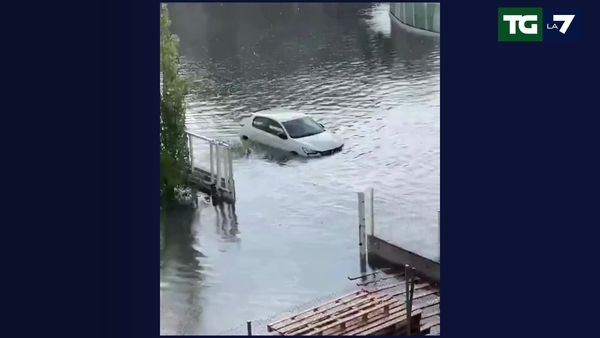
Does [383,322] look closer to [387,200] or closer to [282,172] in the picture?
[387,200]

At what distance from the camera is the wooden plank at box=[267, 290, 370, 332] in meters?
6.05

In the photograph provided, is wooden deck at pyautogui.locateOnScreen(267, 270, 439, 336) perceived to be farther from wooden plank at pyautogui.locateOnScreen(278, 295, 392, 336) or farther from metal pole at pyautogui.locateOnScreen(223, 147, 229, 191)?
metal pole at pyautogui.locateOnScreen(223, 147, 229, 191)

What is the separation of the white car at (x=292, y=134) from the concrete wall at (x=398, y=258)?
3.29 meters

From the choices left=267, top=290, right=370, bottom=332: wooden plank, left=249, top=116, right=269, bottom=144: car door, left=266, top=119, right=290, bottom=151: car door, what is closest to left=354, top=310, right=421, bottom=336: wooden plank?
left=267, top=290, right=370, bottom=332: wooden plank

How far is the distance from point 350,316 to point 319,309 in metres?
0.35

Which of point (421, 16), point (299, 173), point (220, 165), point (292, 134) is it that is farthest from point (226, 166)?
point (421, 16)

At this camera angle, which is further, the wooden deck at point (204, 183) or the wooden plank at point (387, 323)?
the wooden deck at point (204, 183)

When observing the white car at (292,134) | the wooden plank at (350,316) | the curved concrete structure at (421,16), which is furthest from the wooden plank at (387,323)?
the curved concrete structure at (421,16)

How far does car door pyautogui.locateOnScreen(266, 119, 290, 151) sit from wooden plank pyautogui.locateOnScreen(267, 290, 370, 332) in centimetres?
464

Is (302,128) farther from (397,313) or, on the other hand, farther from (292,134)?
(397,313)

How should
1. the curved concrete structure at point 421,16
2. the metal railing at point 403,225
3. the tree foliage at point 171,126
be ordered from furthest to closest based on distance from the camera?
1. the curved concrete structure at point 421,16
2. the tree foliage at point 171,126
3. the metal railing at point 403,225

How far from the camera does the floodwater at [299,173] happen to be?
705 centimetres

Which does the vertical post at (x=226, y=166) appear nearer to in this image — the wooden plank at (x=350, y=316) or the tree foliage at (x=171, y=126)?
the tree foliage at (x=171, y=126)

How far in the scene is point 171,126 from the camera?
8945mm
